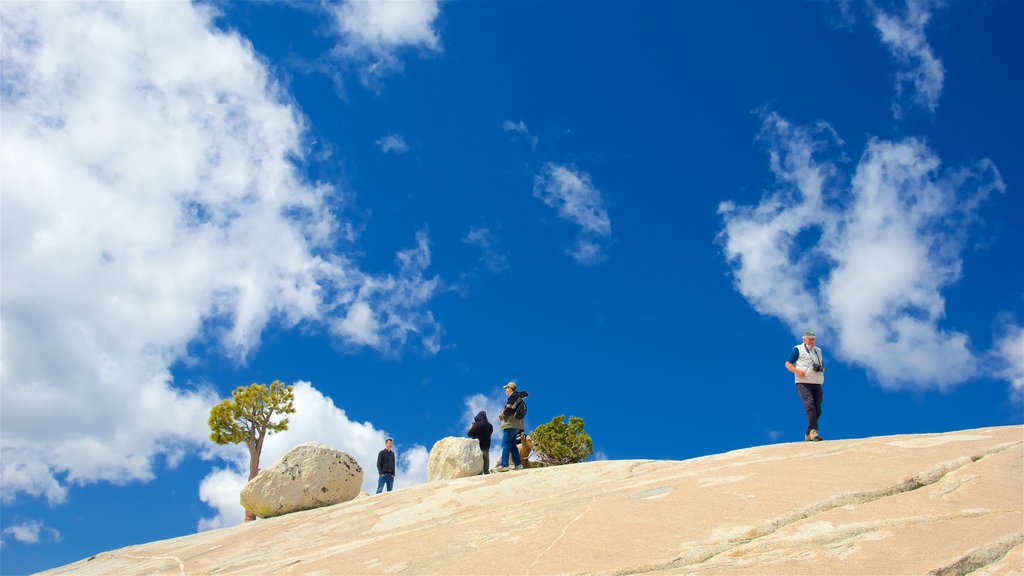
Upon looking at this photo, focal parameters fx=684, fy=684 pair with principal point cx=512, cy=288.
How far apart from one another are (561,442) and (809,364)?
89.1 feet

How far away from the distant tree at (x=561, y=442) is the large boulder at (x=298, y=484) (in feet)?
76.0

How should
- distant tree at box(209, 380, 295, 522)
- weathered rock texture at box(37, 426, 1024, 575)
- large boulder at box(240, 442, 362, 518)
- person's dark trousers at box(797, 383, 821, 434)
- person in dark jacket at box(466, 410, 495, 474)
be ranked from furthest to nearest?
distant tree at box(209, 380, 295, 522), person in dark jacket at box(466, 410, 495, 474), large boulder at box(240, 442, 362, 518), person's dark trousers at box(797, 383, 821, 434), weathered rock texture at box(37, 426, 1024, 575)

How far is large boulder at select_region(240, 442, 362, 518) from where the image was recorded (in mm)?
17062

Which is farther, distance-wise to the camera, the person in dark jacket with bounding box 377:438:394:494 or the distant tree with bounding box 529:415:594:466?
the distant tree with bounding box 529:415:594:466

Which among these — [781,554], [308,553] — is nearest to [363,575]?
[308,553]

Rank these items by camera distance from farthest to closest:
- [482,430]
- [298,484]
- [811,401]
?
[482,430] < [298,484] < [811,401]

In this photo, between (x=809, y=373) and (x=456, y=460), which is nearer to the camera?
(x=809, y=373)

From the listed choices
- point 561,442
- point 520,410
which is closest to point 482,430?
point 520,410

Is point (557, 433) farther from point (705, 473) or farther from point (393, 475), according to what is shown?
point (705, 473)

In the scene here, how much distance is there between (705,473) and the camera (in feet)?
34.6

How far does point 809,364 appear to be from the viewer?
13.9 m

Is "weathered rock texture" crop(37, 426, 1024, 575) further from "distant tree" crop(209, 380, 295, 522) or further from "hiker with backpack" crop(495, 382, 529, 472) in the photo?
"distant tree" crop(209, 380, 295, 522)

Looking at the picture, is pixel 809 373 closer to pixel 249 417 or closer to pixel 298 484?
pixel 298 484

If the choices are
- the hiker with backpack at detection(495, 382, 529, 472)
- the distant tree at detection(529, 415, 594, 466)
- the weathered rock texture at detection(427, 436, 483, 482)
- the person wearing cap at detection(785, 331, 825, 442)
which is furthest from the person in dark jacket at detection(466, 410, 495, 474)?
the distant tree at detection(529, 415, 594, 466)
